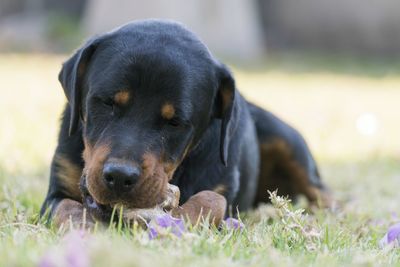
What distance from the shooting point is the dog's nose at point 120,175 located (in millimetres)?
3648

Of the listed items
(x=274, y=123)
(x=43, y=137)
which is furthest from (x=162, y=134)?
(x=43, y=137)

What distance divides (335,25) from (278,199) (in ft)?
57.0

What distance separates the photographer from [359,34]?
2039 cm

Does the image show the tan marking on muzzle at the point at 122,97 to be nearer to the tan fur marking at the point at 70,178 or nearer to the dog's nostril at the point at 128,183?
the dog's nostril at the point at 128,183

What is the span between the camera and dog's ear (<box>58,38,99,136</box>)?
4.27 meters

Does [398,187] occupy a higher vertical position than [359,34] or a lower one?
higher

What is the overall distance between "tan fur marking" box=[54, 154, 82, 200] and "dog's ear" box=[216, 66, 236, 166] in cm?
74

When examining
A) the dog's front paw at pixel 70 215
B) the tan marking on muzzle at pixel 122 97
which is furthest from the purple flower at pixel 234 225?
the tan marking on muzzle at pixel 122 97

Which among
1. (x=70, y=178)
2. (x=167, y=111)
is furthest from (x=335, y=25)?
(x=167, y=111)

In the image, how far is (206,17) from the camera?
60.6 ft

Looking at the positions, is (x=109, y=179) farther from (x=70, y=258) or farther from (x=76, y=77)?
(x=70, y=258)

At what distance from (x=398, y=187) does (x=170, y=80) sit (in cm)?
350

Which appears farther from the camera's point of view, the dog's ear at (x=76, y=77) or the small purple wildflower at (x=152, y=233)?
the dog's ear at (x=76, y=77)

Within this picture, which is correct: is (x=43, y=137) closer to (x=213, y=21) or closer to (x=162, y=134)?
(x=162, y=134)
